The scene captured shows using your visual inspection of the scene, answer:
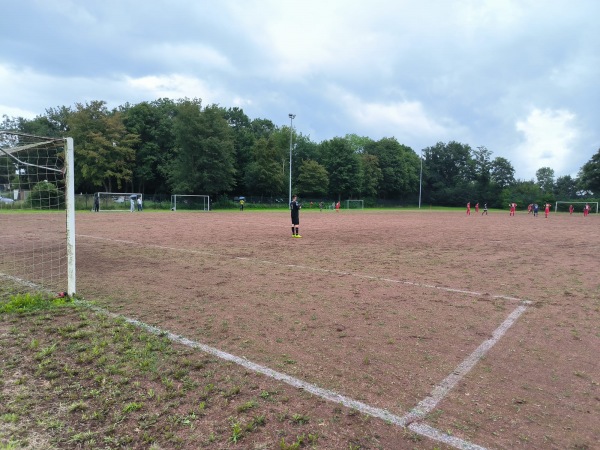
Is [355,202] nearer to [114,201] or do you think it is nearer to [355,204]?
[355,204]

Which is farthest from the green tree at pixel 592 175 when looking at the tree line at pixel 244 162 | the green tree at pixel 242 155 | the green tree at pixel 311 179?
the green tree at pixel 242 155

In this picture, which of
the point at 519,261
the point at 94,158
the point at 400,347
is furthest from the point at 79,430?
the point at 94,158

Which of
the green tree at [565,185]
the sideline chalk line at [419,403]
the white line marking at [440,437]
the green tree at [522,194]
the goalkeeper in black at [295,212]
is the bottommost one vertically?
the white line marking at [440,437]

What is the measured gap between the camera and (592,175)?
7225cm

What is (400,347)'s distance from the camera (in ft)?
14.6

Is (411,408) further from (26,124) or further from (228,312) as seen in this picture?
(26,124)

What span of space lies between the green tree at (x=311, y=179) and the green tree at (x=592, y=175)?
5217 centimetres

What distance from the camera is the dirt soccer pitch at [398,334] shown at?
3051 millimetres

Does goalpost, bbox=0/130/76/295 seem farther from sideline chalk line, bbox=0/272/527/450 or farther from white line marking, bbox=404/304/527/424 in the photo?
white line marking, bbox=404/304/527/424

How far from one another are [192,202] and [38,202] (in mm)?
39894

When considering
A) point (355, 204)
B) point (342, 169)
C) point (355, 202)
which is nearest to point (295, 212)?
point (342, 169)

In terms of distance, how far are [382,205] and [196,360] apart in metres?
82.0

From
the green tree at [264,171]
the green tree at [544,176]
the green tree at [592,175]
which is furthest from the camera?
the green tree at [544,176]

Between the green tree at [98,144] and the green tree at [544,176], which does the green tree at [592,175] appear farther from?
the green tree at [98,144]
